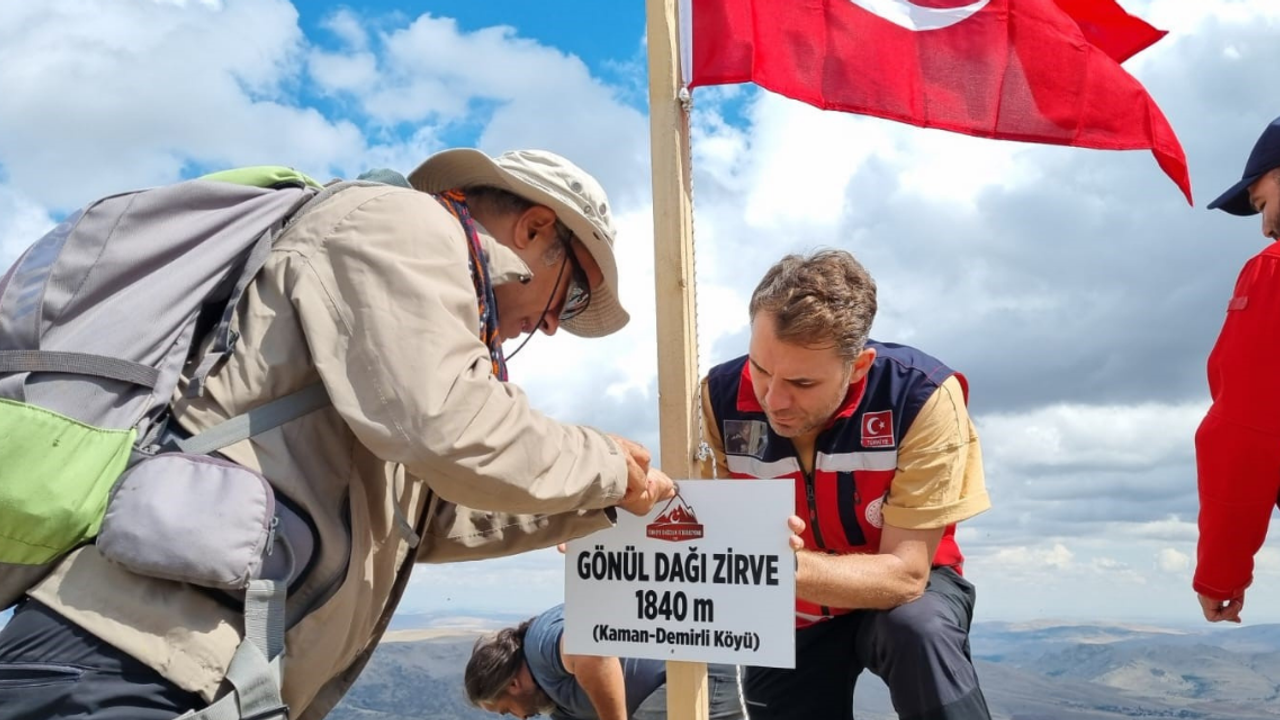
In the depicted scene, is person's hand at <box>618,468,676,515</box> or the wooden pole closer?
person's hand at <box>618,468,676,515</box>

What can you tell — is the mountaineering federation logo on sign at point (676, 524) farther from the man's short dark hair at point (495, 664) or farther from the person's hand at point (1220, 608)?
the man's short dark hair at point (495, 664)

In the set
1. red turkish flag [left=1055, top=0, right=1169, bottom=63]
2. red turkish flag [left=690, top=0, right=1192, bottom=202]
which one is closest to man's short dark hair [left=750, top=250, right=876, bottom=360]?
red turkish flag [left=690, top=0, right=1192, bottom=202]

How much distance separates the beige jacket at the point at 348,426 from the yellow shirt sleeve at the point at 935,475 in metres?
1.67

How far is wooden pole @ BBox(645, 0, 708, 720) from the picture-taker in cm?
367

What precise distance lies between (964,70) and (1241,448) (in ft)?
6.32

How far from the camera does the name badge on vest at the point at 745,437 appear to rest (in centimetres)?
430

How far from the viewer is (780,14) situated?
14.6 feet

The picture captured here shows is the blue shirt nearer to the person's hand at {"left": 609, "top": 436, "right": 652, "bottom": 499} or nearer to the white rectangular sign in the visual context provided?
the white rectangular sign

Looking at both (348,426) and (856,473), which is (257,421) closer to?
(348,426)

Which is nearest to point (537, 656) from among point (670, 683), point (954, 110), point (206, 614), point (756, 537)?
point (670, 683)

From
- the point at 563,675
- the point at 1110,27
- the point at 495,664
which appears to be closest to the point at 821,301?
the point at 1110,27

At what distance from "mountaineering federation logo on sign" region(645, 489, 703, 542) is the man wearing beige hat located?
0.58 metres

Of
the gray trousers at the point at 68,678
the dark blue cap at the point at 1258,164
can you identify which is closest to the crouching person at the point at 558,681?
the gray trousers at the point at 68,678

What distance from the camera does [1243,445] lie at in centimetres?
450
